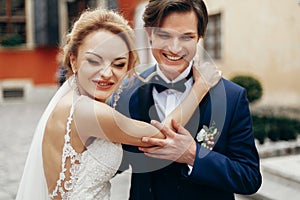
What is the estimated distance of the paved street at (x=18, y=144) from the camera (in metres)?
3.96

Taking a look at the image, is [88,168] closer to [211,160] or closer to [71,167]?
[71,167]

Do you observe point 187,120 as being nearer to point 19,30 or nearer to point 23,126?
point 23,126

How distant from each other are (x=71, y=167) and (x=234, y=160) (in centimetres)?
55

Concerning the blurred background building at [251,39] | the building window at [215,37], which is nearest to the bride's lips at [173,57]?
the blurred background building at [251,39]

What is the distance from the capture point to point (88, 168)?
57.2 inches

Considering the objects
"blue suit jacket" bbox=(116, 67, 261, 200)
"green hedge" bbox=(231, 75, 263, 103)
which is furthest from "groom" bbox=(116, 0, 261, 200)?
"green hedge" bbox=(231, 75, 263, 103)

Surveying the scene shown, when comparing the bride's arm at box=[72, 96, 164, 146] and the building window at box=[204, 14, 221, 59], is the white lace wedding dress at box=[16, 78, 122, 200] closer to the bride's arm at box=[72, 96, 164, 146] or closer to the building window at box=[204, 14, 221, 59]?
the bride's arm at box=[72, 96, 164, 146]

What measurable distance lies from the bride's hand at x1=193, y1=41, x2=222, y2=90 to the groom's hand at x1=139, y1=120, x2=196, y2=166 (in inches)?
7.5

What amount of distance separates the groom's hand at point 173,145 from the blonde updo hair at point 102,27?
255 mm

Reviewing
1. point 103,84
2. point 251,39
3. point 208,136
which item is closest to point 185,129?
point 208,136

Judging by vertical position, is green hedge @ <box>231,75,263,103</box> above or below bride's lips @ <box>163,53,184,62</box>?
below

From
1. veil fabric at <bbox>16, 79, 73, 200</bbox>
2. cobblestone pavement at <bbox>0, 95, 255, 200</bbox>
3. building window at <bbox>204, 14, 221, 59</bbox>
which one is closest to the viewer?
veil fabric at <bbox>16, 79, 73, 200</bbox>

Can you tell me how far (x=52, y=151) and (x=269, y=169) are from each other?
3.57m

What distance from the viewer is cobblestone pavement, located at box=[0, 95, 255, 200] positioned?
12.8ft
